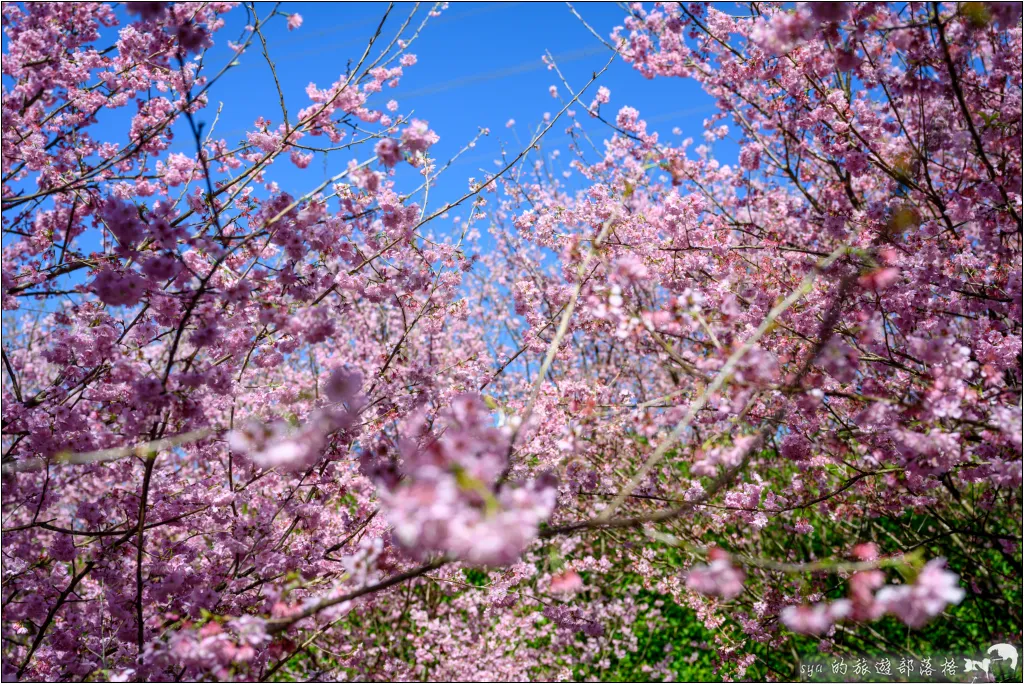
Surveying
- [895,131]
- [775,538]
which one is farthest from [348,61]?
[775,538]

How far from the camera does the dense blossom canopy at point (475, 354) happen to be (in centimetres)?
264

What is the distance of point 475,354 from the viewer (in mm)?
5398

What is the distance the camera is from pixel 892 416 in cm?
300

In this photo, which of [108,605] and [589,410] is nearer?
[589,410]

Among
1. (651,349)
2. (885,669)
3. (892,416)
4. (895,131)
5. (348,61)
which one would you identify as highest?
(895,131)

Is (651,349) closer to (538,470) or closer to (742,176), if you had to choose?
(538,470)

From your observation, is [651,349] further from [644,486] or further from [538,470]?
[644,486]

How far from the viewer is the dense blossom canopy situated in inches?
104

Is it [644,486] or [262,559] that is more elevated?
[644,486]

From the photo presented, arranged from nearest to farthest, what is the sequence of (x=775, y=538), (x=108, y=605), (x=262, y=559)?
(x=108, y=605) → (x=262, y=559) → (x=775, y=538)

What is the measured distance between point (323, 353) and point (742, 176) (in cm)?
669

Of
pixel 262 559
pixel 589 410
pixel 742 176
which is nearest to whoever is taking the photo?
pixel 589 410

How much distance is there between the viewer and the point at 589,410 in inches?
114

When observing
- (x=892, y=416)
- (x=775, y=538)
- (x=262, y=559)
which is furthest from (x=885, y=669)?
(x=262, y=559)
